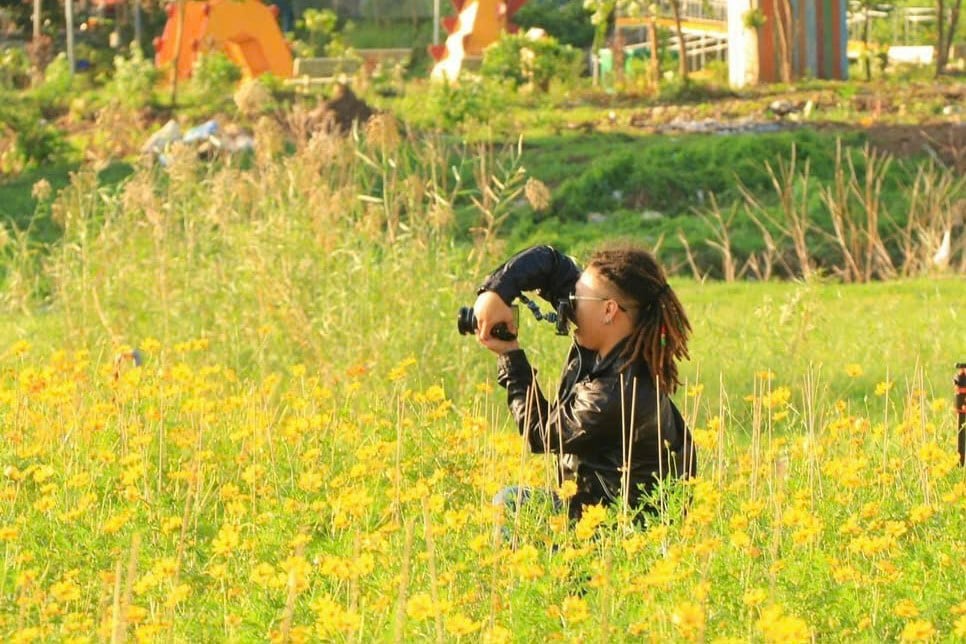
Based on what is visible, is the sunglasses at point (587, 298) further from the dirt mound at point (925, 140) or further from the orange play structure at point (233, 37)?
the orange play structure at point (233, 37)

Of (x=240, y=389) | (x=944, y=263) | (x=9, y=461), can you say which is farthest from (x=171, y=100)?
(x=9, y=461)

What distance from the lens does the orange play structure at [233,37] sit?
2217cm

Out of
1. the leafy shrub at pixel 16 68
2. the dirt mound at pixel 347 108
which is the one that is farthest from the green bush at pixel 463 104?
the leafy shrub at pixel 16 68

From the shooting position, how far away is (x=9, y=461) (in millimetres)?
4699

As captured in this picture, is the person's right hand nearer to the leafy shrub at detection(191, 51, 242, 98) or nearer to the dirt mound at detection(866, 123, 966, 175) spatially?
the dirt mound at detection(866, 123, 966, 175)

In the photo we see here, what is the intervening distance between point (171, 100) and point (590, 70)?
25.4ft

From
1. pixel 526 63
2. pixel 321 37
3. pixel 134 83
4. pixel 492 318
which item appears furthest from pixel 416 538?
pixel 321 37

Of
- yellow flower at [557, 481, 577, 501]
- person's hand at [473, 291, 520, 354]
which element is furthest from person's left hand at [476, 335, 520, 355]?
yellow flower at [557, 481, 577, 501]

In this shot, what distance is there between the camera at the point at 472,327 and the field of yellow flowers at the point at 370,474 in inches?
7.8

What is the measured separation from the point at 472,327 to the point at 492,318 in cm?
12

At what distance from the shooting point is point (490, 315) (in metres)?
4.28

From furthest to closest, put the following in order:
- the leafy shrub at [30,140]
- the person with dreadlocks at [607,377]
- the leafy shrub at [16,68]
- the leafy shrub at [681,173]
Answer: the leafy shrub at [16,68]
the leafy shrub at [30,140]
the leafy shrub at [681,173]
the person with dreadlocks at [607,377]

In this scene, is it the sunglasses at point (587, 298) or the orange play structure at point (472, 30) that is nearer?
the sunglasses at point (587, 298)

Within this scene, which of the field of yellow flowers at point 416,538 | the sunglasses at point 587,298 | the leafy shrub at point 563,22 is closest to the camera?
the field of yellow flowers at point 416,538
